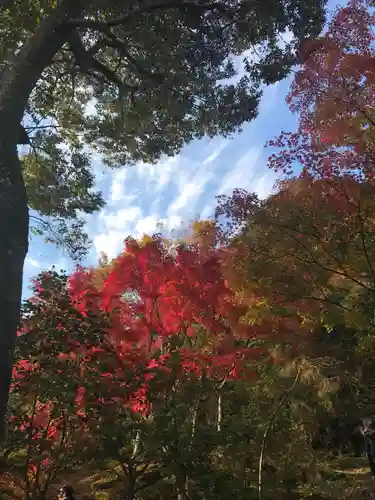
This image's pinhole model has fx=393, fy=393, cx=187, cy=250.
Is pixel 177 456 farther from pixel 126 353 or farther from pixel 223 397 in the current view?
pixel 223 397

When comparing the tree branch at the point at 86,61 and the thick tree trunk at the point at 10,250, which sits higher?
the tree branch at the point at 86,61

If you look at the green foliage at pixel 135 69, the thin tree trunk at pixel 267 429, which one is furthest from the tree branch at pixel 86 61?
the thin tree trunk at pixel 267 429

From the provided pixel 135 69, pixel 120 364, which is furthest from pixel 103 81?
pixel 120 364

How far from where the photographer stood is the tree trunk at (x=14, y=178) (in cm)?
335

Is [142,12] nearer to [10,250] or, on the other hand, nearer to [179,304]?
[10,250]

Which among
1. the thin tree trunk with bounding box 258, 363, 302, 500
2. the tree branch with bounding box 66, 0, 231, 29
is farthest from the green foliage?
the thin tree trunk with bounding box 258, 363, 302, 500

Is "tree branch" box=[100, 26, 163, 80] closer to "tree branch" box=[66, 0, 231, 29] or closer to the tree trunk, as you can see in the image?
"tree branch" box=[66, 0, 231, 29]

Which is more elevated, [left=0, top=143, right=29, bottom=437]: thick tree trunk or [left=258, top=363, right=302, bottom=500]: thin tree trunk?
[left=0, top=143, right=29, bottom=437]: thick tree trunk

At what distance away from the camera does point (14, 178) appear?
13.3ft

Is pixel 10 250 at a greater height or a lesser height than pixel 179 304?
lesser

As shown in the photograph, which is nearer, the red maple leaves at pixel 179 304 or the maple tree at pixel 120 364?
the maple tree at pixel 120 364

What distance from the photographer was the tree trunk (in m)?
3.35

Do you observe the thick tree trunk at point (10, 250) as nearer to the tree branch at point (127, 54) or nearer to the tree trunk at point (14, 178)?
the tree trunk at point (14, 178)

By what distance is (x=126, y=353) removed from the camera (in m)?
5.09
